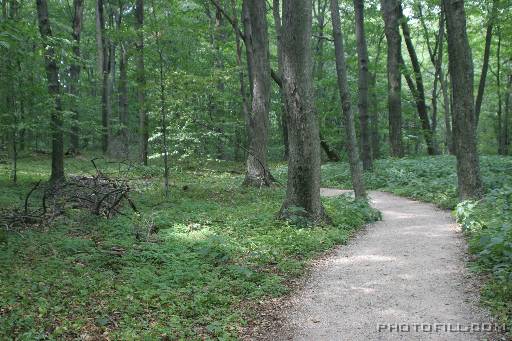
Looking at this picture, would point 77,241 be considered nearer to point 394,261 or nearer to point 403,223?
point 394,261

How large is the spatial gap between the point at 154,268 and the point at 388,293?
3277 millimetres

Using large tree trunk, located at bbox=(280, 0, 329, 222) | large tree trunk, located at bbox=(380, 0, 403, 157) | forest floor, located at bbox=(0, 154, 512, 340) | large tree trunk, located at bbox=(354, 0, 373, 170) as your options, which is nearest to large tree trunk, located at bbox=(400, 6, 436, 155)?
large tree trunk, located at bbox=(380, 0, 403, 157)

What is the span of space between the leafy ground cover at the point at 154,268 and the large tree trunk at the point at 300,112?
2.10 feet

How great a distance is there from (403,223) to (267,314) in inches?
217

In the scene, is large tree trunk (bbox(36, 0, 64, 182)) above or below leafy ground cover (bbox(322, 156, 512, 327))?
above

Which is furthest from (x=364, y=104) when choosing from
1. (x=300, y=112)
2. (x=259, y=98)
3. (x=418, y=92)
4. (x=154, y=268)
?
(x=154, y=268)

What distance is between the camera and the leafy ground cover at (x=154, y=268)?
450cm

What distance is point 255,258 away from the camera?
662 centimetres

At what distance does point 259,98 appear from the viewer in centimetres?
1375

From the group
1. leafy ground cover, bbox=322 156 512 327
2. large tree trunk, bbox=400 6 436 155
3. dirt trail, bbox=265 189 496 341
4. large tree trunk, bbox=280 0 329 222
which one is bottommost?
dirt trail, bbox=265 189 496 341

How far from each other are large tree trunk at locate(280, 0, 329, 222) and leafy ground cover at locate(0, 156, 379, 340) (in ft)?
2.10

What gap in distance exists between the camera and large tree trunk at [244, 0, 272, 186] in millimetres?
13539

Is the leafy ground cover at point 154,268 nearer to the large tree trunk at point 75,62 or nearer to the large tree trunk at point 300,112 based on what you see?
the large tree trunk at point 300,112

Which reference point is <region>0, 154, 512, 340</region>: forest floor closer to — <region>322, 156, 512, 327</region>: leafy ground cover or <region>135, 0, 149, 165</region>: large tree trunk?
<region>322, 156, 512, 327</region>: leafy ground cover
